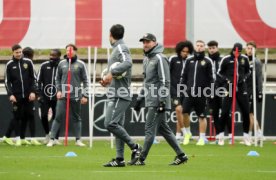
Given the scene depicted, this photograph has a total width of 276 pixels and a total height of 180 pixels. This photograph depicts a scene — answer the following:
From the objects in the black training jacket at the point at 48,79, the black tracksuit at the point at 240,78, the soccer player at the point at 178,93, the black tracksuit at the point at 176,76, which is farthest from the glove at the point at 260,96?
the black training jacket at the point at 48,79

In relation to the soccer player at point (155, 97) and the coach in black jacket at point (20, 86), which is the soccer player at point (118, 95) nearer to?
the soccer player at point (155, 97)

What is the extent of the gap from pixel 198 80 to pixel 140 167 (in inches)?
312

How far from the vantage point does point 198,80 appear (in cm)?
2477

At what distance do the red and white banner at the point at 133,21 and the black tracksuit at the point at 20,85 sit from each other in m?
0.99

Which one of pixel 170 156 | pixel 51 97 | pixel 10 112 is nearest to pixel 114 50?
pixel 170 156

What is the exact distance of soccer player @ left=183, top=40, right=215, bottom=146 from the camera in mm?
24688

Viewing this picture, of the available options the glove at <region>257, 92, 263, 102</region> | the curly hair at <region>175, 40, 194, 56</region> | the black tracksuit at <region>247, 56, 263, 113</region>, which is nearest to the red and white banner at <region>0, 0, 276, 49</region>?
the curly hair at <region>175, 40, 194, 56</region>

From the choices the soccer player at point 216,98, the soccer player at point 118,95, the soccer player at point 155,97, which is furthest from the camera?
the soccer player at point 216,98

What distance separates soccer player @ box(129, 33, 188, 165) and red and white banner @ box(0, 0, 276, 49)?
6.34 metres

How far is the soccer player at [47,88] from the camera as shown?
2526 cm

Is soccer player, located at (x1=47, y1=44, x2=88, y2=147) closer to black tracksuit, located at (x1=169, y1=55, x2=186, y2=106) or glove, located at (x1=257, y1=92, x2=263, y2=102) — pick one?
black tracksuit, located at (x1=169, y1=55, x2=186, y2=106)

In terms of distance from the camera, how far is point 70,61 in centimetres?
2447

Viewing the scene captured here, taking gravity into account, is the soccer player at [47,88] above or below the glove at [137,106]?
below

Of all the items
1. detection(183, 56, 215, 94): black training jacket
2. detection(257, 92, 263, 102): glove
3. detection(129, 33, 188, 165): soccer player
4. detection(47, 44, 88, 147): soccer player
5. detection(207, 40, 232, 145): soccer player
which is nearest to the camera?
detection(129, 33, 188, 165): soccer player
